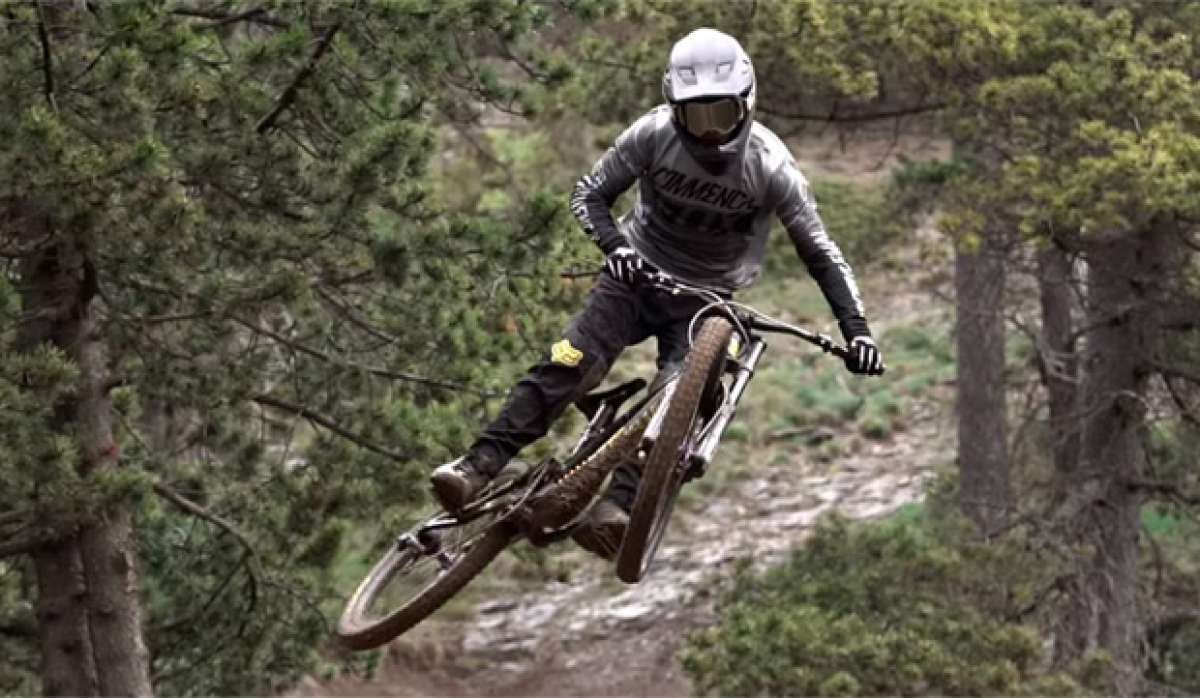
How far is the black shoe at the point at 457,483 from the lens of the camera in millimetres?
6832

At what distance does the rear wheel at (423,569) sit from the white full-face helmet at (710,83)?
65.3 inches

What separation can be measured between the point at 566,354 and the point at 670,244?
0.56 metres

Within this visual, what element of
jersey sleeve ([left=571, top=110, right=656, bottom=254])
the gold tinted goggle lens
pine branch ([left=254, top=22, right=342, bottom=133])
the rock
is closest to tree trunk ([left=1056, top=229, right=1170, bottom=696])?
the rock

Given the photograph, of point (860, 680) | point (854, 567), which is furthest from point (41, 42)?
point (854, 567)

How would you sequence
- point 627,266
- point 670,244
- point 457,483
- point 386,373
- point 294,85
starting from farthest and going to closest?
point 386,373, point 294,85, point 670,244, point 457,483, point 627,266

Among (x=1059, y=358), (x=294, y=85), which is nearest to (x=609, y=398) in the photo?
(x=294, y=85)

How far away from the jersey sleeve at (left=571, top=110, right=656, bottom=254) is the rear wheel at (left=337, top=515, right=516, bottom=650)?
1118 millimetres

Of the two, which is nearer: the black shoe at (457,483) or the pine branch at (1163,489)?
the black shoe at (457,483)

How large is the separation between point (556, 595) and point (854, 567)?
5792 millimetres

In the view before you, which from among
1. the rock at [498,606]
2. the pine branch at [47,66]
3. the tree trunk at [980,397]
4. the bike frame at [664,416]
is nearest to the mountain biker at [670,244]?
the bike frame at [664,416]

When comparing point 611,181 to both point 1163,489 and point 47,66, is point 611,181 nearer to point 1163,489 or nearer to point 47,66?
point 47,66

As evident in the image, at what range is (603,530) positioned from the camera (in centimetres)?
666

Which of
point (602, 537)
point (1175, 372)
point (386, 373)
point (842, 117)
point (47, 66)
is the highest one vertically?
point (842, 117)

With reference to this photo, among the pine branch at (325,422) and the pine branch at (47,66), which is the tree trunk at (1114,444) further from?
the pine branch at (47,66)
